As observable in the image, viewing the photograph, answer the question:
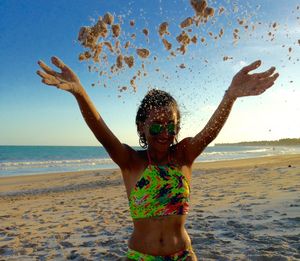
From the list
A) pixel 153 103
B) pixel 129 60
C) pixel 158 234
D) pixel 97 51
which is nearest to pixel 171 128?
pixel 153 103

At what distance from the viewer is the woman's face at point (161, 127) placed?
2.84 meters

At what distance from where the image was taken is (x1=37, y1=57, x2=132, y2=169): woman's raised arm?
2.56 metres

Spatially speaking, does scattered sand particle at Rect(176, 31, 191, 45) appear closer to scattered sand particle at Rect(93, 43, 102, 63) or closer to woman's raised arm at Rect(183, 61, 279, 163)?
scattered sand particle at Rect(93, 43, 102, 63)

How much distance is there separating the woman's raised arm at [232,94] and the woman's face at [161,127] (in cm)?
21

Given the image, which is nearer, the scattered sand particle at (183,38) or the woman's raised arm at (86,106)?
the woman's raised arm at (86,106)

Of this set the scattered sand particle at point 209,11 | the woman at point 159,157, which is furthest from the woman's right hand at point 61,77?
the scattered sand particle at point 209,11

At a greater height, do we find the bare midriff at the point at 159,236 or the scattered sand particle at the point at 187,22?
the scattered sand particle at the point at 187,22

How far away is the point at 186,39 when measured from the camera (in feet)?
13.2

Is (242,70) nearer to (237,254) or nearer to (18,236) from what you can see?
(237,254)

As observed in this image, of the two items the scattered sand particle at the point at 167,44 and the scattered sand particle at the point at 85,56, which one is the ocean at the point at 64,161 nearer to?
the scattered sand particle at the point at 85,56

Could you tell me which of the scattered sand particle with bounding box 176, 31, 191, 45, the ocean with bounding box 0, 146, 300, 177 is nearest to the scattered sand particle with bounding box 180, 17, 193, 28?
the scattered sand particle with bounding box 176, 31, 191, 45

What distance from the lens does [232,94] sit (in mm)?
2910

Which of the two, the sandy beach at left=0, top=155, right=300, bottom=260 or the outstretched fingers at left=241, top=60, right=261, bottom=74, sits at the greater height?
the outstretched fingers at left=241, top=60, right=261, bottom=74

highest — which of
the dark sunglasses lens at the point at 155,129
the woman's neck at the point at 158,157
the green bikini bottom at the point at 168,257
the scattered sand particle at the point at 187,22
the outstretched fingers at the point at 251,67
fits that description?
the scattered sand particle at the point at 187,22
